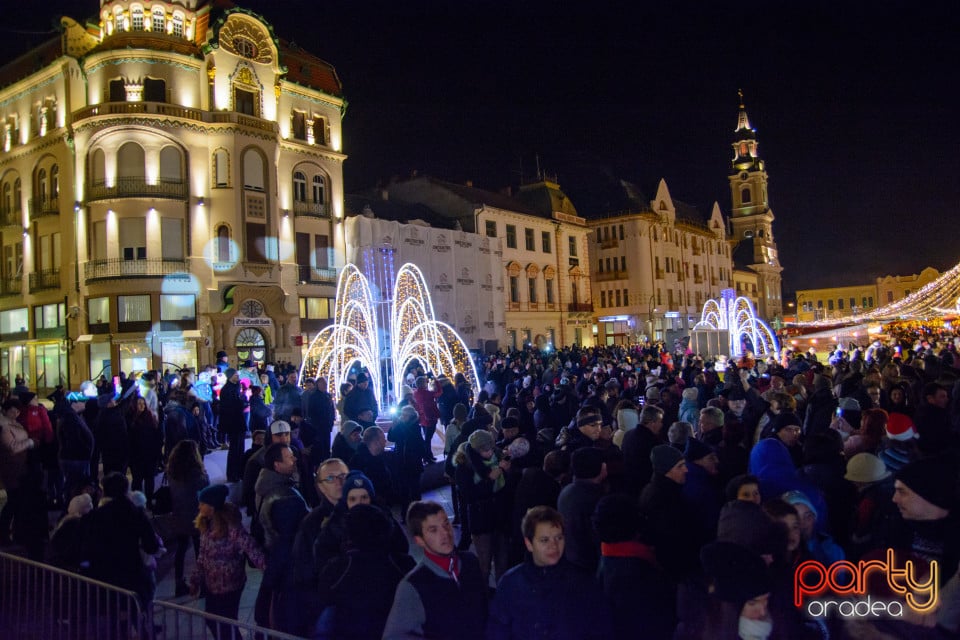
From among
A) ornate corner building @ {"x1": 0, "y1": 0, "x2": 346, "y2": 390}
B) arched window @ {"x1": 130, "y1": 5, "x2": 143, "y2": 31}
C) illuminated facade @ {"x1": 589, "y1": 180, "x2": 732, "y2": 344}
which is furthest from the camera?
illuminated facade @ {"x1": 589, "y1": 180, "x2": 732, "y2": 344}

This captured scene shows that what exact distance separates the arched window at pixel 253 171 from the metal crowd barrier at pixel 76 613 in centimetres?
2901

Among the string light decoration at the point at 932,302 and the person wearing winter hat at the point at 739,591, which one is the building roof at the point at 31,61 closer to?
the person wearing winter hat at the point at 739,591

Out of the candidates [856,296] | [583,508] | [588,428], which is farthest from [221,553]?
[856,296]

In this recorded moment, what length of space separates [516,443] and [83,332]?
97.7 feet

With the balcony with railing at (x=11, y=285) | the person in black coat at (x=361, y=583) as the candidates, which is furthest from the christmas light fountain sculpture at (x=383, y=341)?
the balcony with railing at (x=11, y=285)

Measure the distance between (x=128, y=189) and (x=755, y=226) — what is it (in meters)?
81.7

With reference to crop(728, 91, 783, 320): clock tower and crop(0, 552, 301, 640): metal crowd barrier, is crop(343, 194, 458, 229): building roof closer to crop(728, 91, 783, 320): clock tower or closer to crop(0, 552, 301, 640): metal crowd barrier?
crop(0, 552, 301, 640): metal crowd barrier

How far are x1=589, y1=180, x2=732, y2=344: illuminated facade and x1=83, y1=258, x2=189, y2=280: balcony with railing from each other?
38805mm

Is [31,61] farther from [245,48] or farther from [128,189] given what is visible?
[245,48]

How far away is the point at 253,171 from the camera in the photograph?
3316 centimetres

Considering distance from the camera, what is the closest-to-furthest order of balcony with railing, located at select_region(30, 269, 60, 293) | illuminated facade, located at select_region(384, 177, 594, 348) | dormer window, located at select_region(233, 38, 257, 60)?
balcony with railing, located at select_region(30, 269, 60, 293), dormer window, located at select_region(233, 38, 257, 60), illuminated facade, located at select_region(384, 177, 594, 348)

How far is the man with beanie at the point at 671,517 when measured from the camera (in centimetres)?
436

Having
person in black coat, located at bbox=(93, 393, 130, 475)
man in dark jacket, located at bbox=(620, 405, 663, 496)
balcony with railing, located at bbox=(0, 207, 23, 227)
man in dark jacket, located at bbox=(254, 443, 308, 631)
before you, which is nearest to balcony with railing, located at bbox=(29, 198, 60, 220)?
balcony with railing, located at bbox=(0, 207, 23, 227)

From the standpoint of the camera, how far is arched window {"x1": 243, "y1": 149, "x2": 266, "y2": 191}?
107 ft
